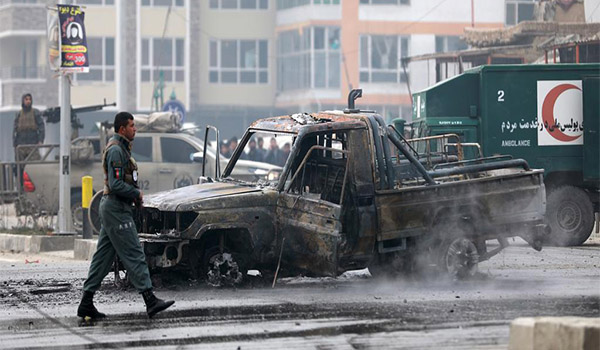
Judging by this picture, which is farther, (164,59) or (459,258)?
(164,59)

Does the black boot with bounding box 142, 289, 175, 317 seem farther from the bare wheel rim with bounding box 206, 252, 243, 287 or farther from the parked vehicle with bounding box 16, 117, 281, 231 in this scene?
the parked vehicle with bounding box 16, 117, 281, 231

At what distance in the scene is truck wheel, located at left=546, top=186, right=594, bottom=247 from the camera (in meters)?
17.9

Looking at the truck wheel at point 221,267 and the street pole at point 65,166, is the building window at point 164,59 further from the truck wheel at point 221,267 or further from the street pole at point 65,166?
the truck wheel at point 221,267

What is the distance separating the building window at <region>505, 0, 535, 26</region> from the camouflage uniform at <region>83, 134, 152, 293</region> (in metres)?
50.4

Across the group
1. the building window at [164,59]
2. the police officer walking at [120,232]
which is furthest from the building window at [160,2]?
the police officer walking at [120,232]

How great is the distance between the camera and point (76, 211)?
69.3 feet

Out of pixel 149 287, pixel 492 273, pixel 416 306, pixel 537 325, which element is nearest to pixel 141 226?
pixel 149 287

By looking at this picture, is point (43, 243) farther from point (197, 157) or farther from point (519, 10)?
point (519, 10)

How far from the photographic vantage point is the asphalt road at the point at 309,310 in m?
8.88

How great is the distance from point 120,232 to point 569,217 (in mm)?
9685

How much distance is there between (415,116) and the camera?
21219 millimetres

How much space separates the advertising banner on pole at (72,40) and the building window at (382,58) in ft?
139

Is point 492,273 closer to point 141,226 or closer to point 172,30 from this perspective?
point 141,226

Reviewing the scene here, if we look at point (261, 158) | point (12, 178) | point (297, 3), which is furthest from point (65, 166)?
point (297, 3)
